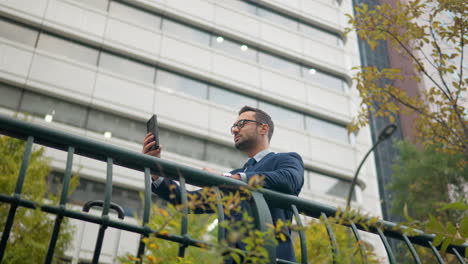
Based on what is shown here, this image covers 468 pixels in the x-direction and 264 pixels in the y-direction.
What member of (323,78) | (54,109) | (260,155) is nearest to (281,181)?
(260,155)

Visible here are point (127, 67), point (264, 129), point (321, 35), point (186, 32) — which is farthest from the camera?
point (321, 35)

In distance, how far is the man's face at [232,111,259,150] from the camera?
137 inches

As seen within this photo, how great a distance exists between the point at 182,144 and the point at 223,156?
185 cm

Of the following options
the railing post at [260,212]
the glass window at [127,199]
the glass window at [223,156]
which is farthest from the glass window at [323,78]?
the railing post at [260,212]

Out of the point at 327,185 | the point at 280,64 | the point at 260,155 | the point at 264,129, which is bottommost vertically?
the point at 260,155

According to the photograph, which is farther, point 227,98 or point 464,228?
point 227,98

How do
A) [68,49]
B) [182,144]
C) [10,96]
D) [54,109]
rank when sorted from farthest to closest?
[182,144] < [68,49] < [54,109] < [10,96]

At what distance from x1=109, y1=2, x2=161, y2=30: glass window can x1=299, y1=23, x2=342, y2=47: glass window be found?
8283 mm

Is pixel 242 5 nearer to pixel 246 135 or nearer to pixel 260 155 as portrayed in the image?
pixel 246 135

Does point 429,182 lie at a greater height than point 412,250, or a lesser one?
greater

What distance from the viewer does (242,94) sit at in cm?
1975

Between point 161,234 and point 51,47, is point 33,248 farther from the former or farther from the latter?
point 51,47

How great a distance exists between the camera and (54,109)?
1556cm

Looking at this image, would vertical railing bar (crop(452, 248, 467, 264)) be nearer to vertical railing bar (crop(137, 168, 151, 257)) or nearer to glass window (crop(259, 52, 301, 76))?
vertical railing bar (crop(137, 168, 151, 257))
